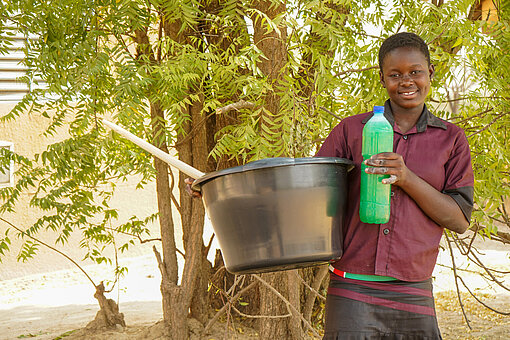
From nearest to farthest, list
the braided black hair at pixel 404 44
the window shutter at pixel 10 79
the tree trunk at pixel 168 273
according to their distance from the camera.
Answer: the braided black hair at pixel 404 44
the tree trunk at pixel 168 273
the window shutter at pixel 10 79

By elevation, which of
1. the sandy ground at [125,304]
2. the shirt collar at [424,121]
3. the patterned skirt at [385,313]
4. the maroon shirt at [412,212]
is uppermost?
the shirt collar at [424,121]

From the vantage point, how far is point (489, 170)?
3691 mm

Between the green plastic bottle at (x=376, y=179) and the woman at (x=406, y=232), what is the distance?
0.10m

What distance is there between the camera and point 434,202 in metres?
1.87

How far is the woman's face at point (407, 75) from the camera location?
1.96 m

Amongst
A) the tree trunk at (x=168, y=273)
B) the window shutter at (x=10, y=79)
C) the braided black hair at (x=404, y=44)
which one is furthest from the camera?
the window shutter at (x=10, y=79)

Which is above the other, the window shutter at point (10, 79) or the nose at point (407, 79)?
the window shutter at point (10, 79)

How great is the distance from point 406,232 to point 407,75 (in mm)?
503

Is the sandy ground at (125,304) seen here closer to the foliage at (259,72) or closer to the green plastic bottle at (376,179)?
the foliage at (259,72)

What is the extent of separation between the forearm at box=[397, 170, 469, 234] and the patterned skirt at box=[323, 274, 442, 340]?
233 millimetres

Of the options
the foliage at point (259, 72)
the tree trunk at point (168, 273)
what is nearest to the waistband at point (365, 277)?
the foliage at point (259, 72)

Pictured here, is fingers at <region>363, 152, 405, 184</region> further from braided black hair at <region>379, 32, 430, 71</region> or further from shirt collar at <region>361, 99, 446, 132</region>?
braided black hair at <region>379, 32, 430, 71</region>

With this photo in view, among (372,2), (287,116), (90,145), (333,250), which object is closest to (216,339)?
(90,145)

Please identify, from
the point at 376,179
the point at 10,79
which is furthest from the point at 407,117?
the point at 10,79
